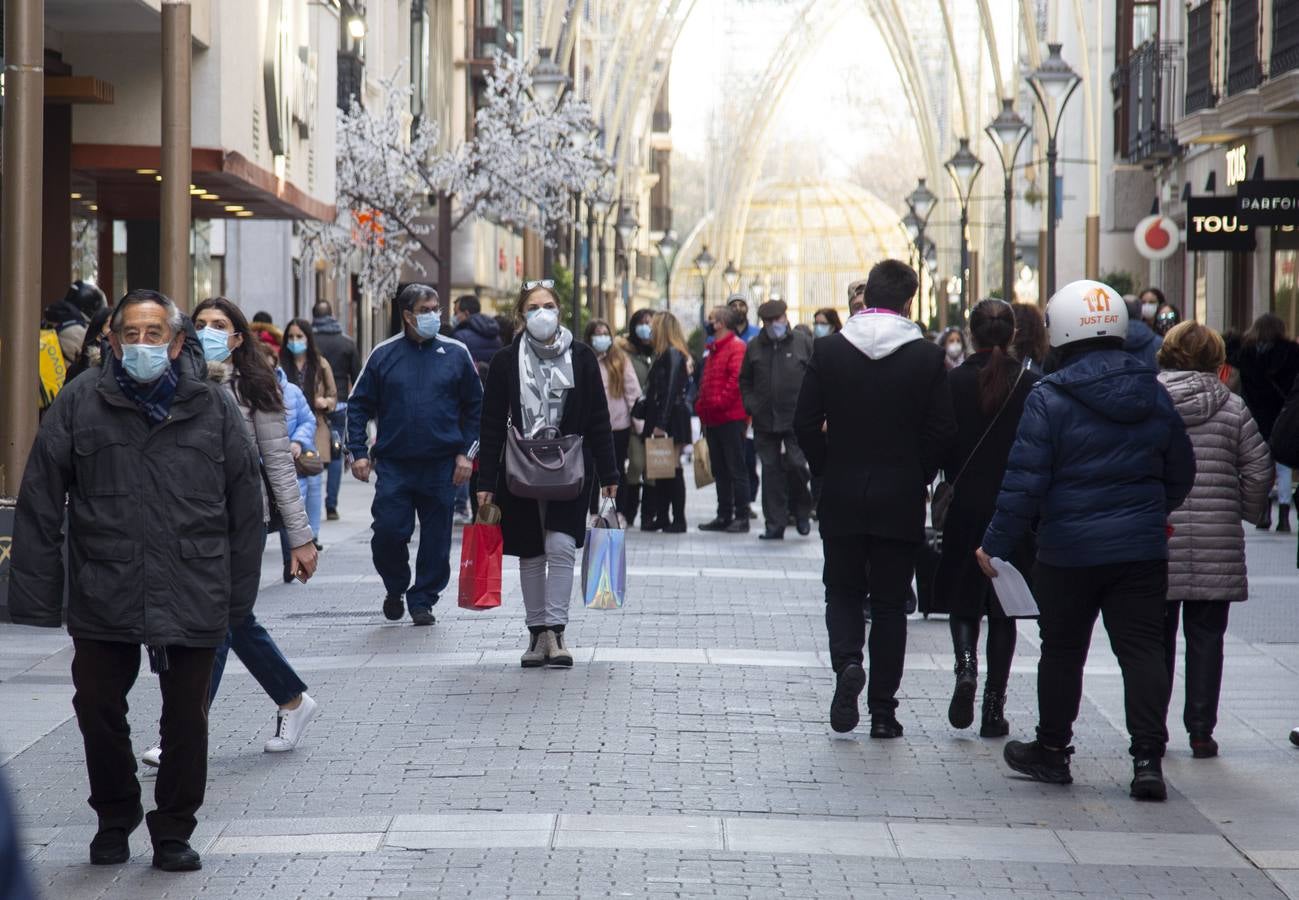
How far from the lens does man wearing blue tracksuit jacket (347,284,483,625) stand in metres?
11.8

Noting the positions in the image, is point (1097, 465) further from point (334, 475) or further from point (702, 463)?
point (334, 475)

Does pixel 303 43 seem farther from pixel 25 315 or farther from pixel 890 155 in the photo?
pixel 890 155

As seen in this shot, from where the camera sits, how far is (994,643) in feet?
28.0

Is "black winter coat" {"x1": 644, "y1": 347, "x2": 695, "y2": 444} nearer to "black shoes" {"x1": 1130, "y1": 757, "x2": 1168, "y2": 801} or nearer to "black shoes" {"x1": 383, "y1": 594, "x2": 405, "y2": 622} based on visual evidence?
"black shoes" {"x1": 383, "y1": 594, "x2": 405, "y2": 622}

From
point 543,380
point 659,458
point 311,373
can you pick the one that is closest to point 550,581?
point 543,380

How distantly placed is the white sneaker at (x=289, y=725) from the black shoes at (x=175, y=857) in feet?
6.05

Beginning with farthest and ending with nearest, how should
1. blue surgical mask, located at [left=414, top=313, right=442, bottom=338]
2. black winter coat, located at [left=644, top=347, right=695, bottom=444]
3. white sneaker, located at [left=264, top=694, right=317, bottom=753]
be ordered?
1. black winter coat, located at [left=644, top=347, right=695, bottom=444]
2. blue surgical mask, located at [left=414, top=313, right=442, bottom=338]
3. white sneaker, located at [left=264, top=694, right=317, bottom=753]

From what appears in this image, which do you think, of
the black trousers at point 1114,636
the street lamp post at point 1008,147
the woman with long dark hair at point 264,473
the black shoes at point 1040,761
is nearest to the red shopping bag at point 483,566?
the woman with long dark hair at point 264,473

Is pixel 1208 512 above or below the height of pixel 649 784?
above

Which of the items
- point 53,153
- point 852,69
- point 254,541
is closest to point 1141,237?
point 53,153

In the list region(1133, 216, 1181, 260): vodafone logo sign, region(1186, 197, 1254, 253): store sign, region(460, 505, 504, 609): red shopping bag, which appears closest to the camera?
region(460, 505, 504, 609): red shopping bag

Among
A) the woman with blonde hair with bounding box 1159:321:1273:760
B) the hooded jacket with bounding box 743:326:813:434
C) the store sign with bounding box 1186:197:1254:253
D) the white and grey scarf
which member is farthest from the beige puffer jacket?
the store sign with bounding box 1186:197:1254:253

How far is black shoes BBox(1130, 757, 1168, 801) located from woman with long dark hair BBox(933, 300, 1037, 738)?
126 cm

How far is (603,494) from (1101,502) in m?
3.56
